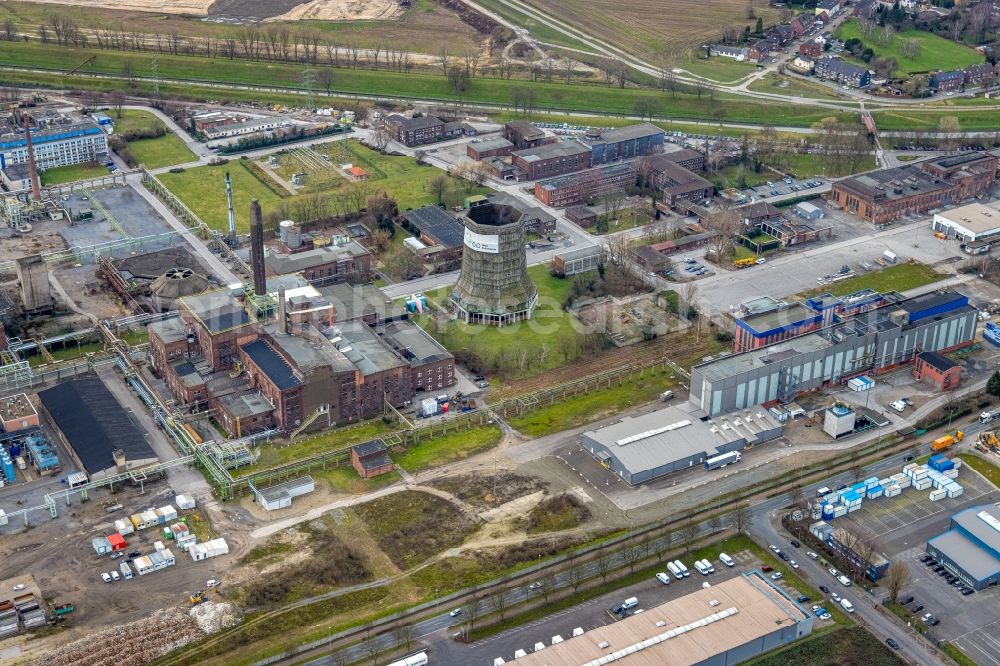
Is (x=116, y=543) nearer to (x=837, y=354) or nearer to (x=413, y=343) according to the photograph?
(x=413, y=343)

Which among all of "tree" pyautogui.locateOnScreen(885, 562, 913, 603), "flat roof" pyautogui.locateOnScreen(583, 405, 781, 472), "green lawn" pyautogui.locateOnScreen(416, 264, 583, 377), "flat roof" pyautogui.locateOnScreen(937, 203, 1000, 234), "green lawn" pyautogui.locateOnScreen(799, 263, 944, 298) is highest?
"flat roof" pyautogui.locateOnScreen(937, 203, 1000, 234)

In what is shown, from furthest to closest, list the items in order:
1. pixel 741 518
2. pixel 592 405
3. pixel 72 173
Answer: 1. pixel 72 173
2. pixel 592 405
3. pixel 741 518

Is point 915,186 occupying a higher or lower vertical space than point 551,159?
lower

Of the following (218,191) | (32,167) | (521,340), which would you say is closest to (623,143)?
(521,340)

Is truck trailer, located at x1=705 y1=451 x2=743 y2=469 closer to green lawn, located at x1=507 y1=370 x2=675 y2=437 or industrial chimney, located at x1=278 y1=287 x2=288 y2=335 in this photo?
green lawn, located at x1=507 y1=370 x2=675 y2=437

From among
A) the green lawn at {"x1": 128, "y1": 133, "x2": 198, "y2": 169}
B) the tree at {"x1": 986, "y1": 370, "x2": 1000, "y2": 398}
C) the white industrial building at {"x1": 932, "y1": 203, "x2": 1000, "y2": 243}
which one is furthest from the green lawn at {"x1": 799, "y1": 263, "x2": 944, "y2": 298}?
the green lawn at {"x1": 128, "y1": 133, "x2": 198, "y2": 169}

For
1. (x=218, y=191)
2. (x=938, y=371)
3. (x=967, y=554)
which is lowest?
(x=967, y=554)
